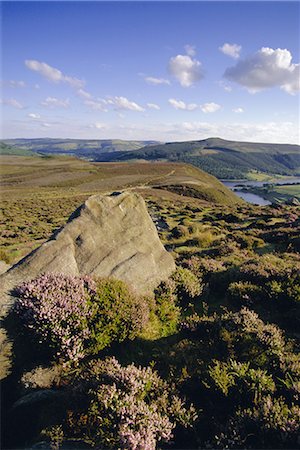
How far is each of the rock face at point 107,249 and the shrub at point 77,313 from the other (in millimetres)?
808

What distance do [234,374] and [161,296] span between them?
4252mm

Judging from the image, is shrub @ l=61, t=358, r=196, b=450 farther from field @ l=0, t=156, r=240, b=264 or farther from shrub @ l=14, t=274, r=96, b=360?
field @ l=0, t=156, r=240, b=264

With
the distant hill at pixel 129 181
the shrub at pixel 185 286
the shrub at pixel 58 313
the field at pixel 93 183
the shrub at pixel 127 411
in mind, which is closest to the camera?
the shrub at pixel 127 411

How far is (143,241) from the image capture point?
39.7 feet

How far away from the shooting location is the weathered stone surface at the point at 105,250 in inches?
380

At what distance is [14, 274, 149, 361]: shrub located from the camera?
763 centimetres

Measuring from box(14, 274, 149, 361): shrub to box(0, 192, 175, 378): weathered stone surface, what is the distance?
0.76 m

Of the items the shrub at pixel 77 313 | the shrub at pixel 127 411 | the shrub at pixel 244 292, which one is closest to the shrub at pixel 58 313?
the shrub at pixel 77 313

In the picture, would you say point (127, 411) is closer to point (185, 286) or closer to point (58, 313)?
point (58, 313)

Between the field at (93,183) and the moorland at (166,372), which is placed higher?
the moorland at (166,372)

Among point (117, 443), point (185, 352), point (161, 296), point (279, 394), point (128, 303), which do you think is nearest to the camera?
point (117, 443)

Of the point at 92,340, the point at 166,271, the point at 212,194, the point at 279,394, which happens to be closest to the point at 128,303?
the point at 92,340

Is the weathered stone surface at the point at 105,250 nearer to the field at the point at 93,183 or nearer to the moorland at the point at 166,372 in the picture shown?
the moorland at the point at 166,372

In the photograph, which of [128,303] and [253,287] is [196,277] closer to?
[253,287]
